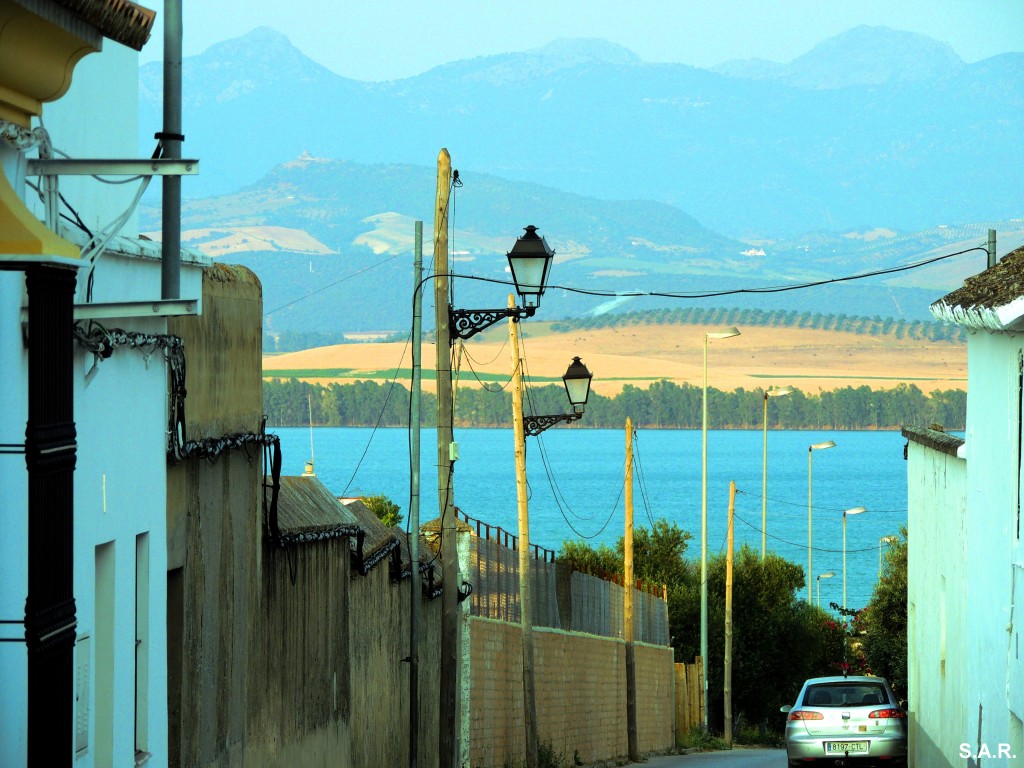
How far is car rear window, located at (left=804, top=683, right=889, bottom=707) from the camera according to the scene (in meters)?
19.8

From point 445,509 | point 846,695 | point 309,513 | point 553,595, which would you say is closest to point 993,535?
point 309,513

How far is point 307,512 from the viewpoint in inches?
502

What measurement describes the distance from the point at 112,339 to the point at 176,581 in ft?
7.01

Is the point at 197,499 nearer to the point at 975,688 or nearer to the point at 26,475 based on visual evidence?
the point at 26,475

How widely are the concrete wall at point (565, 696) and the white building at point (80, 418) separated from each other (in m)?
12.4

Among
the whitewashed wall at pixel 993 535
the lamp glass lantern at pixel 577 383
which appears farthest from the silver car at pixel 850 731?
the whitewashed wall at pixel 993 535

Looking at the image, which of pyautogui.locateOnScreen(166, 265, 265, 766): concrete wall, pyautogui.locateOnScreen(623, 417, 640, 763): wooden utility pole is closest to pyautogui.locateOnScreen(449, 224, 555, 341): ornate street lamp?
pyautogui.locateOnScreen(166, 265, 265, 766): concrete wall

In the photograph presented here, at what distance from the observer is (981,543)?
478 inches

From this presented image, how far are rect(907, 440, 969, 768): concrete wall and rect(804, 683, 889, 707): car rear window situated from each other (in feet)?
1.53

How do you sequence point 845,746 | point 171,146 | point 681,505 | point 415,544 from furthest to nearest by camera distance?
point 681,505 → point 845,746 → point 415,544 → point 171,146

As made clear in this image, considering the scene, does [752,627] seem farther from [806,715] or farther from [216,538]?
[216,538]

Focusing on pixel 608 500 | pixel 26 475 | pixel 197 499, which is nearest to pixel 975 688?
pixel 197 499

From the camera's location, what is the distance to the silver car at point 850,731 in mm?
19297

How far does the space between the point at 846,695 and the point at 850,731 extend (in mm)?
700
